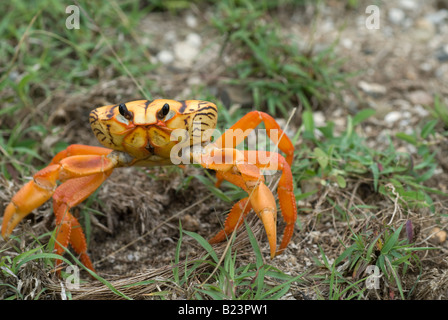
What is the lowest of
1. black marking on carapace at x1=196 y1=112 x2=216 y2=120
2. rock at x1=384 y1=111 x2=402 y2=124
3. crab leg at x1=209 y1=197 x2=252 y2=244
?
crab leg at x1=209 y1=197 x2=252 y2=244

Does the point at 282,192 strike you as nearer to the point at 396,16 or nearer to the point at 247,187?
the point at 247,187

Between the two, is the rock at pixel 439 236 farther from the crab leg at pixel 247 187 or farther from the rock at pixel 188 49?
the rock at pixel 188 49

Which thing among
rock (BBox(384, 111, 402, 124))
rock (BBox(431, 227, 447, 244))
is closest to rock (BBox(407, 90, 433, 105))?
rock (BBox(384, 111, 402, 124))

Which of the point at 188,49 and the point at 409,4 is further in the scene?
the point at 409,4

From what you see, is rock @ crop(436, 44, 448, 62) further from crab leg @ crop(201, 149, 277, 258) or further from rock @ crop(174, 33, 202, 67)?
crab leg @ crop(201, 149, 277, 258)

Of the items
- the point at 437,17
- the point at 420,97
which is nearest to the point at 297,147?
the point at 420,97

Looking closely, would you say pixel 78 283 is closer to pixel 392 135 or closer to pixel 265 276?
pixel 265 276
